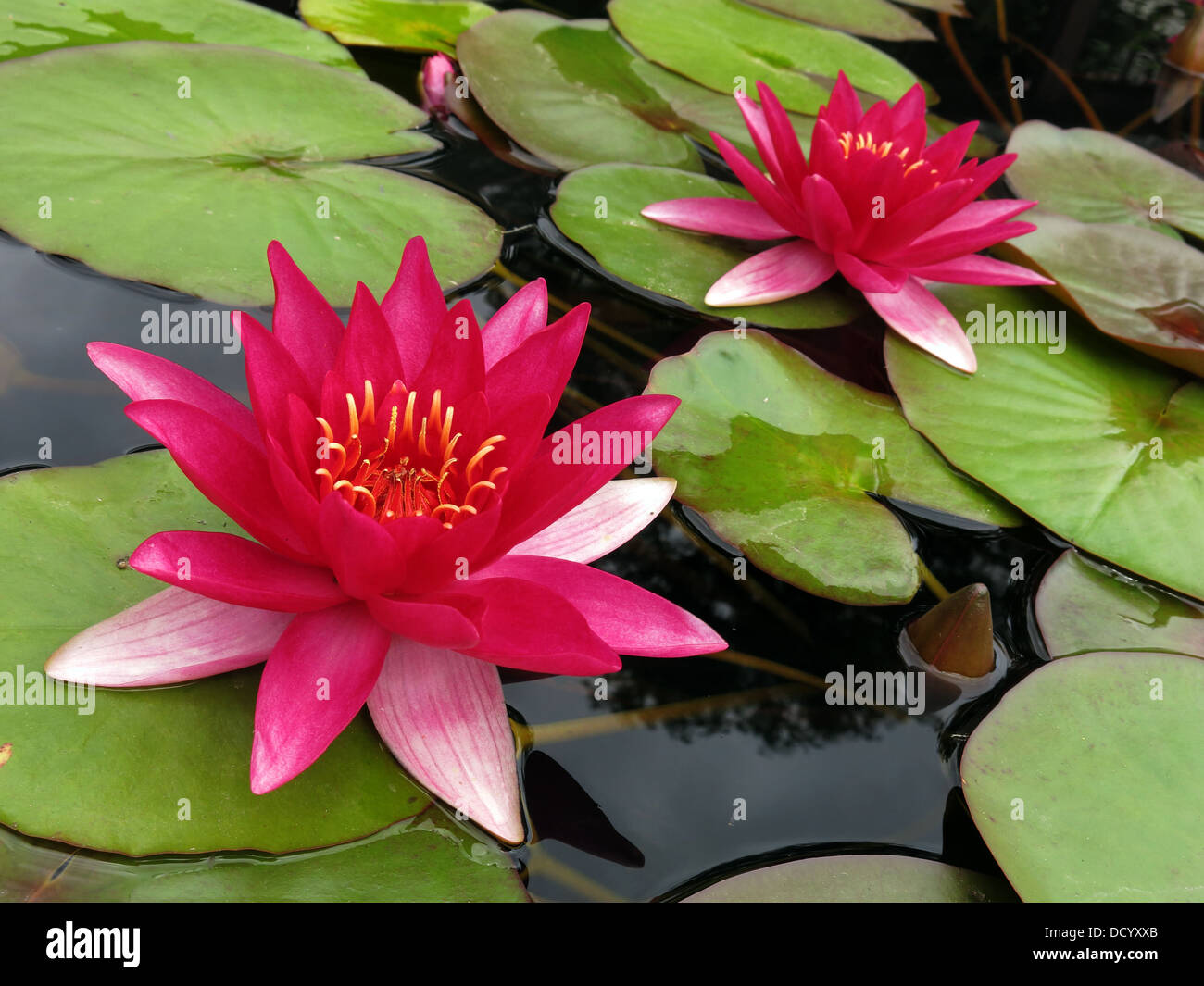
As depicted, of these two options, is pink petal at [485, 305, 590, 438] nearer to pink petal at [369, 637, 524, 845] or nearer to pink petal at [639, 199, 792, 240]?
pink petal at [369, 637, 524, 845]

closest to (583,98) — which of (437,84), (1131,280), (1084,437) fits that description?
(437,84)

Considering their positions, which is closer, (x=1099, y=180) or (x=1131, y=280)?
(x=1131, y=280)

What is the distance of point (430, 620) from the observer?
1152mm

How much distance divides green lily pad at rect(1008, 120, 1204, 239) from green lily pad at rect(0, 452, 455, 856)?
2.59 meters

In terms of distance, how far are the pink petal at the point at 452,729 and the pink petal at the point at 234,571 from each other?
145 millimetres

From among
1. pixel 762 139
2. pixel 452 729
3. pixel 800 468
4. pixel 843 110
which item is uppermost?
pixel 843 110

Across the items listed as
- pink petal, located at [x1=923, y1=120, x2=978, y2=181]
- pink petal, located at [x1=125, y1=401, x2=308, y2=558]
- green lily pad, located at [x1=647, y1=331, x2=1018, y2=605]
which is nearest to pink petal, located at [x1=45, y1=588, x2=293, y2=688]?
pink petal, located at [x1=125, y1=401, x2=308, y2=558]

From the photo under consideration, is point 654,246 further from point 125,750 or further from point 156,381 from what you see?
point 125,750

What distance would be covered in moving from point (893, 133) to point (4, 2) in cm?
232

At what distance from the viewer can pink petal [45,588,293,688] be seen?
1.20 meters

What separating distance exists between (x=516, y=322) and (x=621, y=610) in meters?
0.54

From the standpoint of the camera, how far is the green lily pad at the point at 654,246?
2.21 metres

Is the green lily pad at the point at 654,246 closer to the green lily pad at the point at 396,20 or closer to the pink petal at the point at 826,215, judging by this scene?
the pink petal at the point at 826,215

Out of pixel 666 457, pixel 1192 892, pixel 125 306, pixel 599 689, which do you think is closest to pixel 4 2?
pixel 125 306
